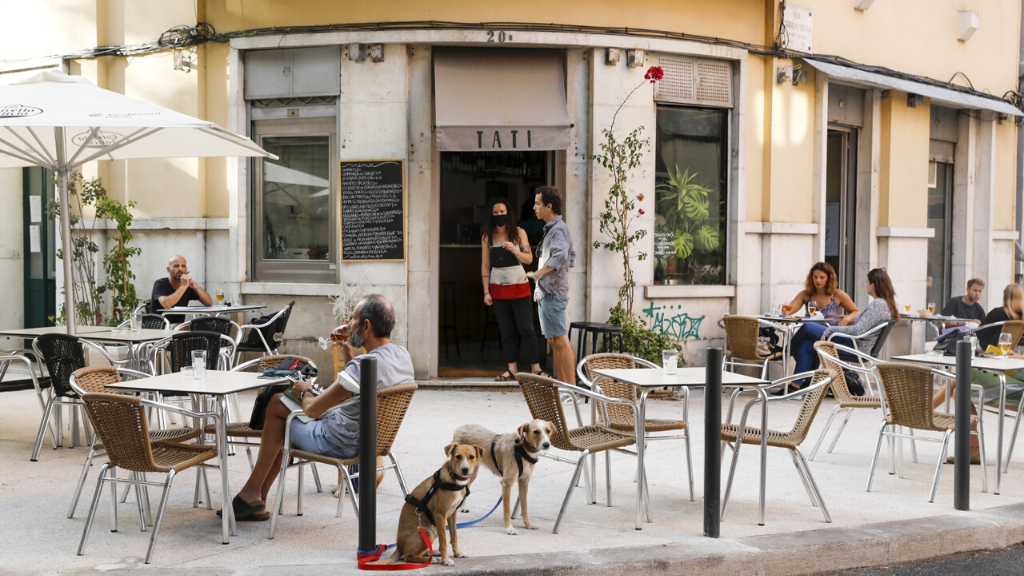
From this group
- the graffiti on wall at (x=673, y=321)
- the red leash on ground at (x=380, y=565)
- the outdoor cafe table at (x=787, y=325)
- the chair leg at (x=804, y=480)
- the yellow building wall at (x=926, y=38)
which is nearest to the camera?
the red leash on ground at (x=380, y=565)

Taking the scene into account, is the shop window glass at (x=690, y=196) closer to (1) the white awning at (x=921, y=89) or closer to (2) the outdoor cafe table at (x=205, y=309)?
(1) the white awning at (x=921, y=89)

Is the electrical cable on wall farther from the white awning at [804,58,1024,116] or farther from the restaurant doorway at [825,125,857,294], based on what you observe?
the restaurant doorway at [825,125,857,294]

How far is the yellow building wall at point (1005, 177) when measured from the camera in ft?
50.3

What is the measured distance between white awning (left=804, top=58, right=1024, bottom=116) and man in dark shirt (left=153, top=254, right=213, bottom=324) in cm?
730

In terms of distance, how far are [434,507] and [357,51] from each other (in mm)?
6588

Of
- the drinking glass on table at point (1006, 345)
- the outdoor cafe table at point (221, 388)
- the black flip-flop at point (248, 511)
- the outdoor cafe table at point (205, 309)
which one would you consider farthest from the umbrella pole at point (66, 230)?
the drinking glass on table at point (1006, 345)

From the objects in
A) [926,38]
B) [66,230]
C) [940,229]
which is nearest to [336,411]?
[66,230]

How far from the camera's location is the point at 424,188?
10078mm

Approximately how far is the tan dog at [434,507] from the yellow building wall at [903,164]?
10.2m

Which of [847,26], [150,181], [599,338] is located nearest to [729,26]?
[847,26]

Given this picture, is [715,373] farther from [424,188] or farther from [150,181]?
[150,181]

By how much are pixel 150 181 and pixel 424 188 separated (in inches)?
127

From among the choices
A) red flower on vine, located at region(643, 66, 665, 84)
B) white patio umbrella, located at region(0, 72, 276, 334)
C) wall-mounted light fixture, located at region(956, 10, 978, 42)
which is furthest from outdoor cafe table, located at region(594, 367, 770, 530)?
wall-mounted light fixture, located at region(956, 10, 978, 42)

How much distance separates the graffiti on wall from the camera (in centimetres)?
1041
